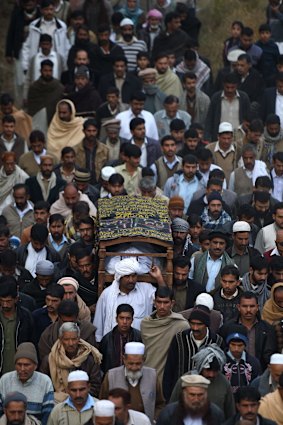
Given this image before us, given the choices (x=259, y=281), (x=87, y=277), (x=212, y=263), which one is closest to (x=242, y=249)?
(x=212, y=263)

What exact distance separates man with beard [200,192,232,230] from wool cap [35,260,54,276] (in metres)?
2.43

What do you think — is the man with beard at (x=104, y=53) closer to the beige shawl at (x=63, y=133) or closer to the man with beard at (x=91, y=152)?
the beige shawl at (x=63, y=133)

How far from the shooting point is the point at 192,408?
14688 millimetres

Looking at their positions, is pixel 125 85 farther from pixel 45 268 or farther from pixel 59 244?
pixel 45 268

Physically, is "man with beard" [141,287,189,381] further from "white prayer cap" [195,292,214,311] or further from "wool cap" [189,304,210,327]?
"wool cap" [189,304,210,327]

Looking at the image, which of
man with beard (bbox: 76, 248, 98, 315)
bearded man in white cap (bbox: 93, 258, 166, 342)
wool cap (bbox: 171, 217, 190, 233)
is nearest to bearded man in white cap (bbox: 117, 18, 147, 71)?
wool cap (bbox: 171, 217, 190, 233)

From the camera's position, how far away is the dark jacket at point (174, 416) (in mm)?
14719

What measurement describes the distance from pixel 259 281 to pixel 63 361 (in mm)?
2636

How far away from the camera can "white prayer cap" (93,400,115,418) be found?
14188mm

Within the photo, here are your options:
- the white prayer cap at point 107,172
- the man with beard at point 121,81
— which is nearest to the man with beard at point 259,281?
the white prayer cap at point 107,172

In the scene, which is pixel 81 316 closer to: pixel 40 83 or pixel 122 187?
pixel 122 187

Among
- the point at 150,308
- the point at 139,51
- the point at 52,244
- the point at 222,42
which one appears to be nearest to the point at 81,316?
the point at 150,308

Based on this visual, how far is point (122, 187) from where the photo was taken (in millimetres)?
20578

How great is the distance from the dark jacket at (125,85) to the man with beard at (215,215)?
14.7 feet
